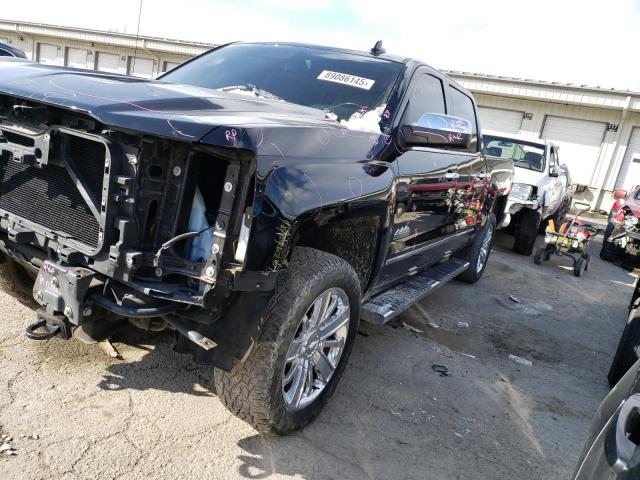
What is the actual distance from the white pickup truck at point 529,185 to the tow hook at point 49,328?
6.58 m

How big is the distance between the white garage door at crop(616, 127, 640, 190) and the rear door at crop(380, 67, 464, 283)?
15678mm

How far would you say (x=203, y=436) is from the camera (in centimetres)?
260

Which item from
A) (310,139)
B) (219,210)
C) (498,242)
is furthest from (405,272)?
(498,242)

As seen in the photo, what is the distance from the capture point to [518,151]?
9.75 m

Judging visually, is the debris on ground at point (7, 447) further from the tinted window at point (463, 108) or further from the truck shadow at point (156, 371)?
the tinted window at point (463, 108)

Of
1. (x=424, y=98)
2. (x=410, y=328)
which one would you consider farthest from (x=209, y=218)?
(x=410, y=328)

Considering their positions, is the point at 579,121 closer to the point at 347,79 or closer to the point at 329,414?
the point at 347,79

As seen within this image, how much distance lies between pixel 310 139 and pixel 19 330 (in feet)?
7.36

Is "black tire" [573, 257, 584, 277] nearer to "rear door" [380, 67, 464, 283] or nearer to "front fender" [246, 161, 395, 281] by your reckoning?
"rear door" [380, 67, 464, 283]

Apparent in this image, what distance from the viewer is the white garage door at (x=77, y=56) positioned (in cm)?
2342

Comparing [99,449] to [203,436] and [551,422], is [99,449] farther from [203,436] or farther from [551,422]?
[551,422]

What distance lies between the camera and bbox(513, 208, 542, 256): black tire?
8648 millimetres

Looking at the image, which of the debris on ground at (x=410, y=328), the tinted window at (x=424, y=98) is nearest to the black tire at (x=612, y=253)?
the debris on ground at (x=410, y=328)

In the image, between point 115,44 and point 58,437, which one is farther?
point 115,44
